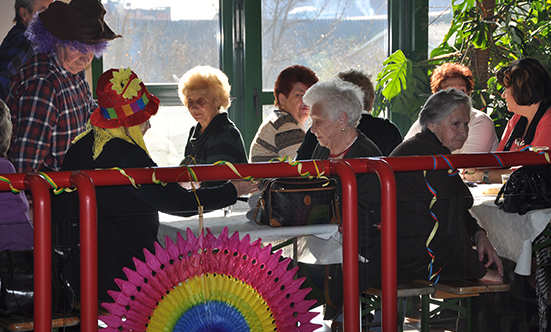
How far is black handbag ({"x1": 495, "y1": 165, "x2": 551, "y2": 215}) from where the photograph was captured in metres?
1.73

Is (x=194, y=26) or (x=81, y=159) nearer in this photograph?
(x=81, y=159)

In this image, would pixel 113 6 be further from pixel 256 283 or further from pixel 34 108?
pixel 256 283

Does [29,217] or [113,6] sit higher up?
[113,6]

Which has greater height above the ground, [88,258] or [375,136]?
[375,136]

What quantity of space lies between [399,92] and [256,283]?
3389 mm

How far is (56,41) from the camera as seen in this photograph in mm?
2529

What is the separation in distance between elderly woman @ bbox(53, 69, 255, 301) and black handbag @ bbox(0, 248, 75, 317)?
0.12 feet

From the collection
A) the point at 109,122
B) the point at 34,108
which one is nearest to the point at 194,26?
the point at 34,108

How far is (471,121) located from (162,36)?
2.31 m

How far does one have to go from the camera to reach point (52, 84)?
8.13 ft

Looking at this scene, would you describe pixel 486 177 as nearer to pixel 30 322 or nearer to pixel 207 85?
pixel 207 85

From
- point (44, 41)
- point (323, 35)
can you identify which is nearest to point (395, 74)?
point (323, 35)

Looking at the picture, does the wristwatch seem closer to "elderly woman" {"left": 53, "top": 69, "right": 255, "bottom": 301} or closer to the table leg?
the table leg

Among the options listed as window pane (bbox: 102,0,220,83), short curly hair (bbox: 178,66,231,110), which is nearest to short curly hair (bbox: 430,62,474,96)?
short curly hair (bbox: 178,66,231,110)
